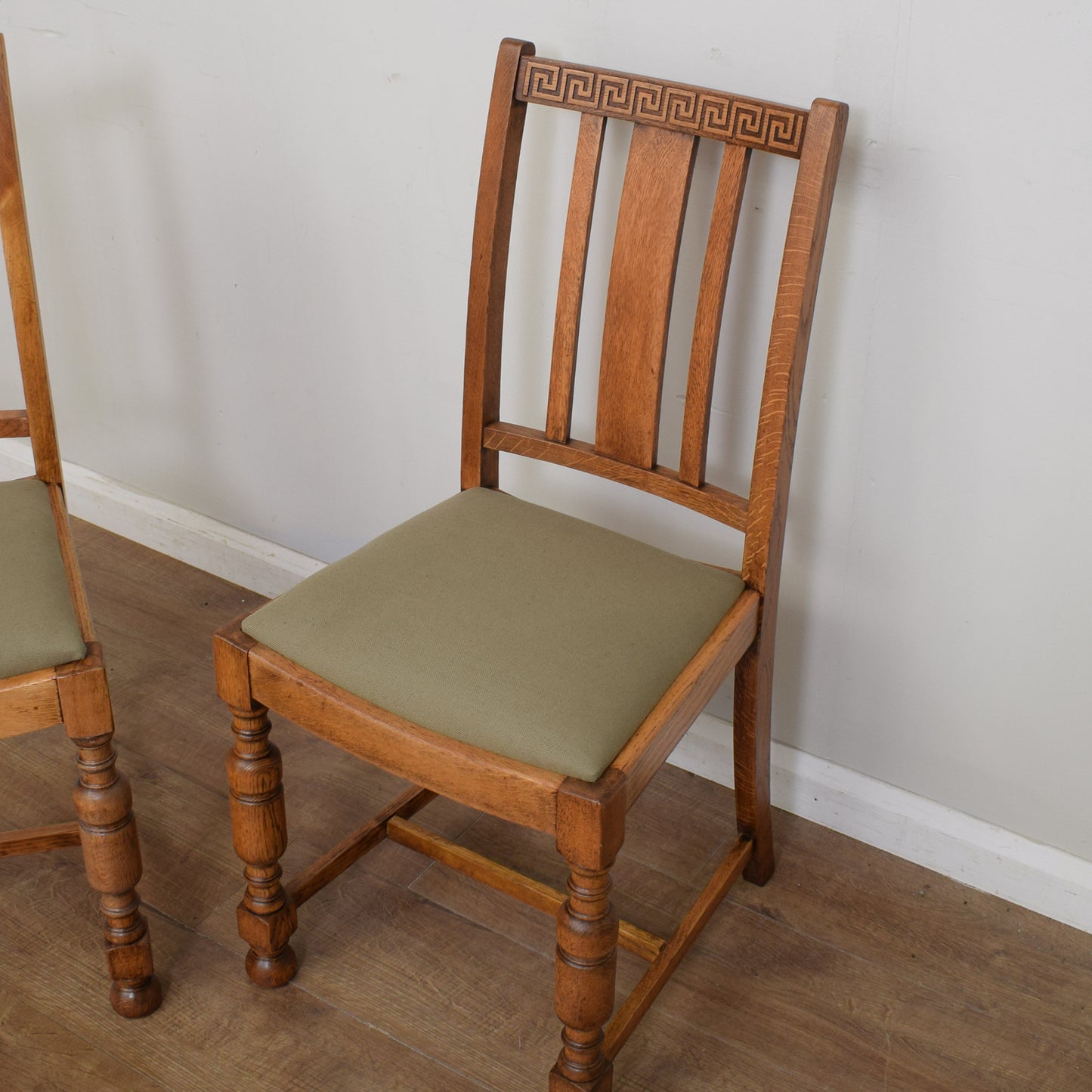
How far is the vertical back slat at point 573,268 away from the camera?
1.41 meters

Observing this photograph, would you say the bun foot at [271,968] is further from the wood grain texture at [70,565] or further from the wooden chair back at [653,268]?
the wooden chair back at [653,268]

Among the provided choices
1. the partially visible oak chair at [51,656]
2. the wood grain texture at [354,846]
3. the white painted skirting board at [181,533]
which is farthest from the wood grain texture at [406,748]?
the white painted skirting board at [181,533]

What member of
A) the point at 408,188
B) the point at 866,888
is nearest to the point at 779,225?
the point at 408,188

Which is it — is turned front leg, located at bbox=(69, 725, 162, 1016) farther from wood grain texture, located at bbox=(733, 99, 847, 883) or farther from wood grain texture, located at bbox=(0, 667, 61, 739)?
wood grain texture, located at bbox=(733, 99, 847, 883)

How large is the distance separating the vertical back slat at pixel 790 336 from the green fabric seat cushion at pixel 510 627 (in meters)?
0.08

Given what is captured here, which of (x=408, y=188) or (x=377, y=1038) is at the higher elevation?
(x=408, y=188)

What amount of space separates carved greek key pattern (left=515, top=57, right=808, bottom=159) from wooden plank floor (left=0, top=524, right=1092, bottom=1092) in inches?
39.0

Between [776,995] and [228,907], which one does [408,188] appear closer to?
[228,907]

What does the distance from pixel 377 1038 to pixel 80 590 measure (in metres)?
0.64

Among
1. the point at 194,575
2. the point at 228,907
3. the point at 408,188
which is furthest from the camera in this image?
the point at 194,575

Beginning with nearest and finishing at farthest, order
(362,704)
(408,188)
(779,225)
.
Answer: (362,704) → (779,225) → (408,188)

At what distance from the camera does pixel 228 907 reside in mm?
1646

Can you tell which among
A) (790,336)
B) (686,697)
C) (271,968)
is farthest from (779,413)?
(271,968)

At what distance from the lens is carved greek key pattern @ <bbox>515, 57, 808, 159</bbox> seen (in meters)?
1.29
